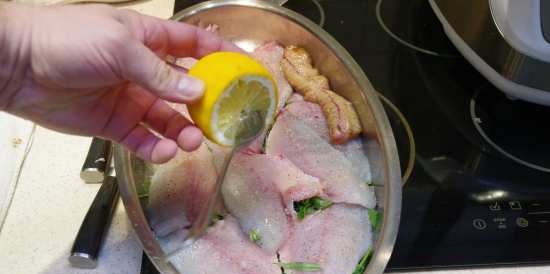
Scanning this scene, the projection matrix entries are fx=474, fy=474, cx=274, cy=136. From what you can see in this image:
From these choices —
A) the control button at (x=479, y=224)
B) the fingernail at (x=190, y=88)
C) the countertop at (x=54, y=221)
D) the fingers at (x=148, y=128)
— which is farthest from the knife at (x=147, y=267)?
the control button at (x=479, y=224)

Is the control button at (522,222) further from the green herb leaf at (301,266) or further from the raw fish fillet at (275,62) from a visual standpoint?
the raw fish fillet at (275,62)

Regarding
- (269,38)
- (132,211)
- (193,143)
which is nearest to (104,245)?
(132,211)

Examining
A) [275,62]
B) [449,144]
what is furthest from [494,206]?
[275,62]

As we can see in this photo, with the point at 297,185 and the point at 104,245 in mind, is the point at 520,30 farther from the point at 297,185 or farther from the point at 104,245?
the point at 104,245

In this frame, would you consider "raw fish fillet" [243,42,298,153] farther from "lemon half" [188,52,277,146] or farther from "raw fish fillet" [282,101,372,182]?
"lemon half" [188,52,277,146]

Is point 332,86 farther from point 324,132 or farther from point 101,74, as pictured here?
point 101,74

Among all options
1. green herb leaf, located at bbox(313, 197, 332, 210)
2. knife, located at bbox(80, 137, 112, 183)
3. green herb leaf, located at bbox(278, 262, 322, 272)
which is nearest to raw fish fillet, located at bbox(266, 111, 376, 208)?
green herb leaf, located at bbox(313, 197, 332, 210)
